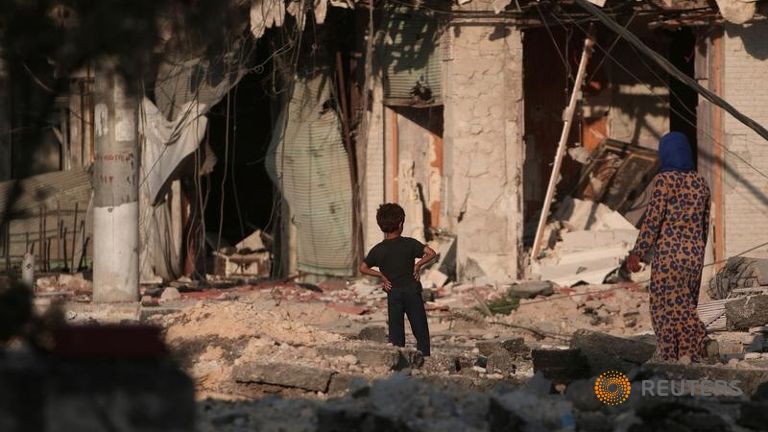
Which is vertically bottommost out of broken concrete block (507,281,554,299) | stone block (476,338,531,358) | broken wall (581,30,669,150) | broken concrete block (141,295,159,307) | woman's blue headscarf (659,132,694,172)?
stone block (476,338,531,358)

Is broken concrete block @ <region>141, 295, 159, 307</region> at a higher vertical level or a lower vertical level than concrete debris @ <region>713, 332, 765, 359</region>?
higher

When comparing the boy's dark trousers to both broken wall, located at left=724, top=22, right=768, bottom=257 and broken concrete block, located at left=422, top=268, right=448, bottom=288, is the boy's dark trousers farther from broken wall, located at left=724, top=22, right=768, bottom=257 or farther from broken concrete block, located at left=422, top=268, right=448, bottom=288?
broken wall, located at left=724, top=22, right=768, bottom=257

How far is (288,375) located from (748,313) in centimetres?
484

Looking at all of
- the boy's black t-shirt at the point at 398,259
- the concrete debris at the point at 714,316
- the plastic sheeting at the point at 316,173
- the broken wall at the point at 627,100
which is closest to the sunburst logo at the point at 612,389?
the boy's black t-shirt at the point at 398,259

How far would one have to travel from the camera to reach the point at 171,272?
1844 cm

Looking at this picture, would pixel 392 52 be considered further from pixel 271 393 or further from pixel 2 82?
pixel 2 82

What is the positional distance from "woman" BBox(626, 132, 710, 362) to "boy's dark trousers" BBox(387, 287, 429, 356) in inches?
61.6

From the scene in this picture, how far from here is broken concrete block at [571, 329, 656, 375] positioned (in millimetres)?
9352

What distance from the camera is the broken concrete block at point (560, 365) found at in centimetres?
900

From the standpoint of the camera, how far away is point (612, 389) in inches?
314

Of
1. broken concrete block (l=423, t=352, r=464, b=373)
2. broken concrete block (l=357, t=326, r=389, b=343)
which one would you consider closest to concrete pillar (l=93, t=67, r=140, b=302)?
broken concrete block (l=357, t=326, r=389, b=343)

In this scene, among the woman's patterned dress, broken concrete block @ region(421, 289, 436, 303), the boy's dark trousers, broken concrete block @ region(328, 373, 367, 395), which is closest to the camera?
broken concrete block @ region(328, 373, 367, 395)

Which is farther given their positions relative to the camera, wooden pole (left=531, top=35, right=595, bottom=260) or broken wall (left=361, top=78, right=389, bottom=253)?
broken wall (left=361, top=78, right=389, bottom=253)

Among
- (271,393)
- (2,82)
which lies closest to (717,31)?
(271,393)
